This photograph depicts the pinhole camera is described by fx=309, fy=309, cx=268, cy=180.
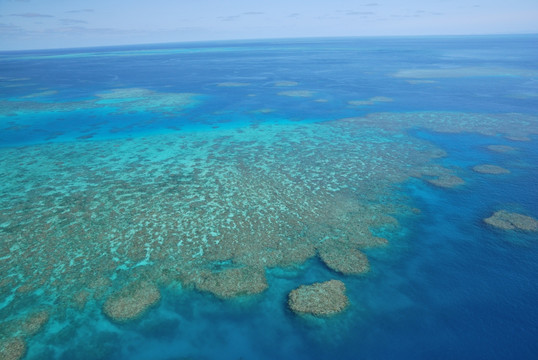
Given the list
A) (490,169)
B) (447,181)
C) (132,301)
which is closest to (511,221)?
(447,181)

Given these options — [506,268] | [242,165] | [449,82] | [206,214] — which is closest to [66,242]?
[206,214]

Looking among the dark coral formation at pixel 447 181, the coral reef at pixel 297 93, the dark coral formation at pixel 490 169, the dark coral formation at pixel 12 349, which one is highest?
the coral reef at pixel 297 93

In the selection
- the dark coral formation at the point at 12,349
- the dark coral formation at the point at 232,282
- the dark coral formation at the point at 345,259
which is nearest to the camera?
the dark coral formation at the point at 12,349

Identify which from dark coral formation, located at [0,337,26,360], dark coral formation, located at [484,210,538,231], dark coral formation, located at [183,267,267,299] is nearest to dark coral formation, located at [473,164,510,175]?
dark coral formation, located at [484,210,538,231]

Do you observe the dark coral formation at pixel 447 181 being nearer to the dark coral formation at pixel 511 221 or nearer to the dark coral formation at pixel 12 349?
the dark coral formation at pixel 511 221

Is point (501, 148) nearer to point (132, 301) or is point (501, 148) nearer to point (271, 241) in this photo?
point (271, 241)

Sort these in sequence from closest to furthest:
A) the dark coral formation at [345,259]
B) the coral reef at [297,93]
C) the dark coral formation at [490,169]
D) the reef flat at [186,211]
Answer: the reef flat at [186,211]
the dark coral formation at [345,259]
the dark coral formation at [490,169]
the coral reef at [297,93]

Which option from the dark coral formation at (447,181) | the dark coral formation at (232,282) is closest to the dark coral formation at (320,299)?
the dark coral formation at (232,282)
